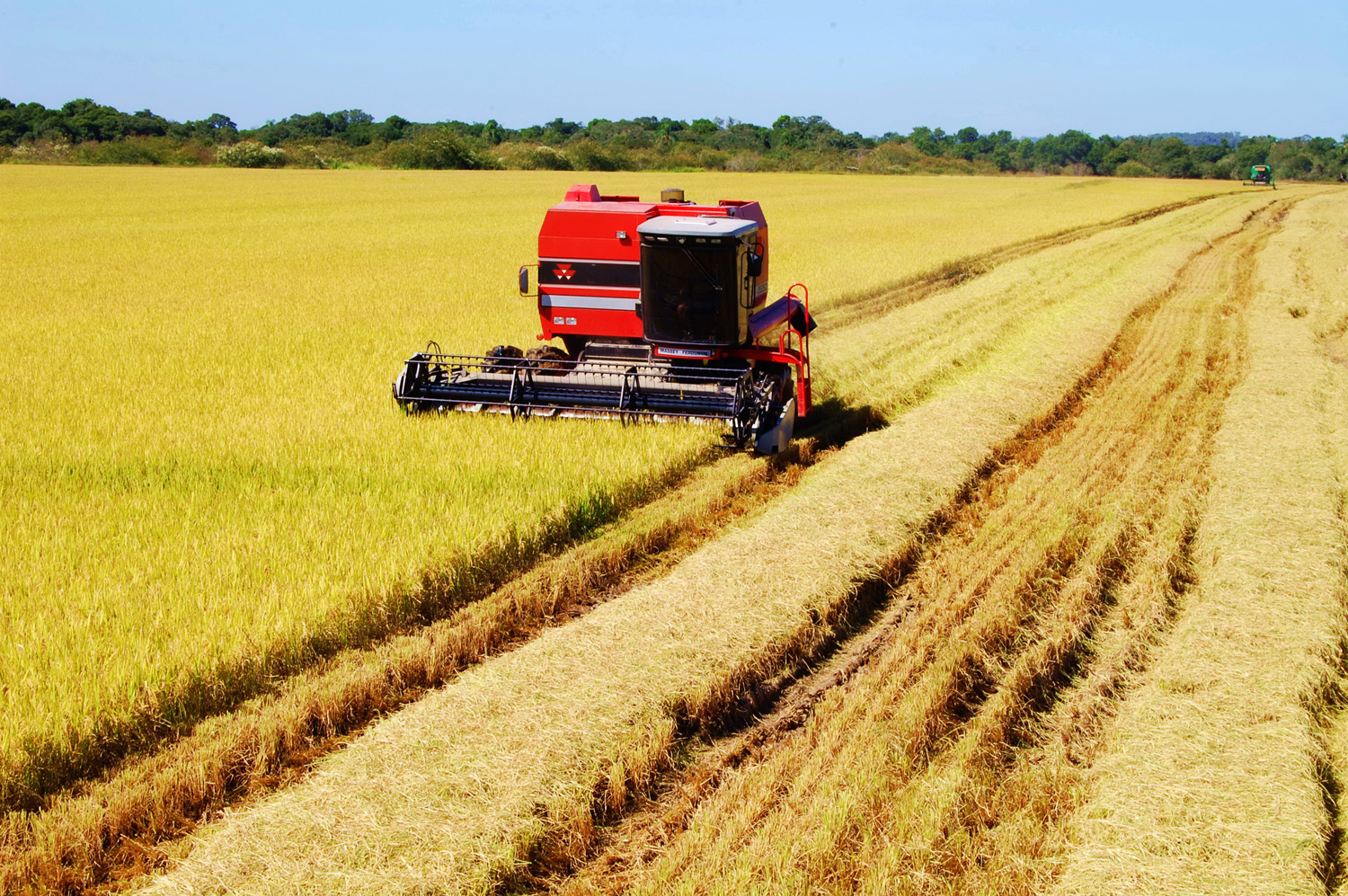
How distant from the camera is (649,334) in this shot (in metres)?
10.2

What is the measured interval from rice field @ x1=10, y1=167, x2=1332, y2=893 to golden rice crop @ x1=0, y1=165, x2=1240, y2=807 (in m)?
0.04

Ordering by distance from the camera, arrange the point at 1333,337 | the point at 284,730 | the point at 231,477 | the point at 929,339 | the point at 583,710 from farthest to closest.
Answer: the point at 1333,337
the point at 929,339
the point at 231,477
the point at 583,710
the point at 284,730

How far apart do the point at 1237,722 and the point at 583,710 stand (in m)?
3.07

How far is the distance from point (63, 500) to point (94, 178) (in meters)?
53.4

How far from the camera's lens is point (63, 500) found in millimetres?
7340

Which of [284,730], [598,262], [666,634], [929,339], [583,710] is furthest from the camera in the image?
[929,339]

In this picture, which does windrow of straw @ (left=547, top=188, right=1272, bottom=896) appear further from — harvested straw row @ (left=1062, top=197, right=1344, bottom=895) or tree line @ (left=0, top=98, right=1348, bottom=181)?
tree line @ (left=0, top=98, right=1348, bottom=181)

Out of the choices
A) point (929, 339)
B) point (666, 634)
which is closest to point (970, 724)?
point (666, 634)

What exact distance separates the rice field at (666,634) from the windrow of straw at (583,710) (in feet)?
0.07

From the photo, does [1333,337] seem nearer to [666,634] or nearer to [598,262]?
[598,262]

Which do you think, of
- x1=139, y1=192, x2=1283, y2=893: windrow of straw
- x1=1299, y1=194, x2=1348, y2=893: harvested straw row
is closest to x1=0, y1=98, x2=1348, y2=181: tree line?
x1=1299, y1=194, x2=1348, y2=893: harvested straw row

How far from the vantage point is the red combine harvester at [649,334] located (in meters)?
9.54

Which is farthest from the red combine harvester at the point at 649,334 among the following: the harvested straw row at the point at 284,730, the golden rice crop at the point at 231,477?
the harvested straw row at the point at 284,730

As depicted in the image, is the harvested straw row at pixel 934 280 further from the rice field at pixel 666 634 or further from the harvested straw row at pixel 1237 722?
the harvested straw row at pixel 1237 722
